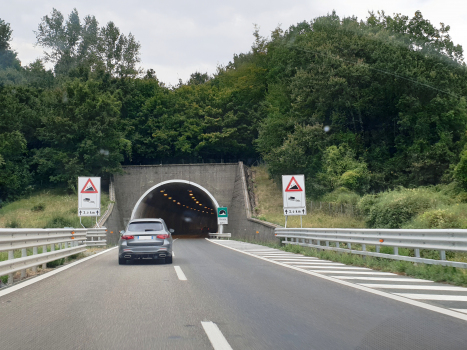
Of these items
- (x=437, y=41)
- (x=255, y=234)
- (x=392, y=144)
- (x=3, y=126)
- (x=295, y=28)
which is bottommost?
(x=255, y=234)

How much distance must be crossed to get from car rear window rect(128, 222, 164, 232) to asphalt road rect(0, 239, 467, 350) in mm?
4147

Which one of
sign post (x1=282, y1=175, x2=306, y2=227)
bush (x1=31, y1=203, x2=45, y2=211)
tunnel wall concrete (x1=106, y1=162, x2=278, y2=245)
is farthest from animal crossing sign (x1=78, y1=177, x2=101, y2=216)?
bush (x1=31, y1=203, x2=45, y2=211)

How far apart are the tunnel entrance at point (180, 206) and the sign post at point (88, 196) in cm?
1987

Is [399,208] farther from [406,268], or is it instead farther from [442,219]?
[406,268]

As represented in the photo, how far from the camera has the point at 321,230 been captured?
16109 millimetres

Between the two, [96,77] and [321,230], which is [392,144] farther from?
[96,77]

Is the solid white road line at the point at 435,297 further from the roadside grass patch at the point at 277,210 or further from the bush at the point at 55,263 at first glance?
the roadside grass patch at the point at 277,210

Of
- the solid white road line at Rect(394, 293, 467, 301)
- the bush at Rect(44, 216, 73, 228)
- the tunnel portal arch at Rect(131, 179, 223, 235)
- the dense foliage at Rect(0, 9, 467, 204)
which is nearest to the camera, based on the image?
the solid white road line at Rect(394, 293, 467, 301)

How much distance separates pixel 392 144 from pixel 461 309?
37504 millimetres

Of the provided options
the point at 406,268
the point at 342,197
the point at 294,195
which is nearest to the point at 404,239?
the point at 406,268

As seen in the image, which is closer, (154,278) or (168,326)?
(168,326)

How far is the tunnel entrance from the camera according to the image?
158 feet

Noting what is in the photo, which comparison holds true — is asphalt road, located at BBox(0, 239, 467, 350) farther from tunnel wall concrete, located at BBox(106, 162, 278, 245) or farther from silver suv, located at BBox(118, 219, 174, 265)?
tunnel wall concrete, located at BBox(106, 162, 278, 245)

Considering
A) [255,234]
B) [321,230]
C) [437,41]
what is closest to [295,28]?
[437,41]
